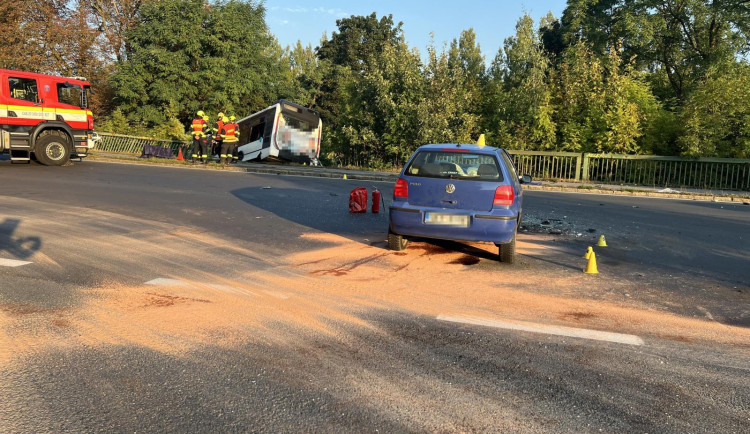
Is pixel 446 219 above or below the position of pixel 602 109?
below

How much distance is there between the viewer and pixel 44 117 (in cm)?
1900

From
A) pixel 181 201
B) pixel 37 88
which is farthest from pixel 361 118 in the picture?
pixel 181 201

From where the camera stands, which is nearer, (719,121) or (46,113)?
(46,113)

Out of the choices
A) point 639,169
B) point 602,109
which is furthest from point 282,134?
point 639,169

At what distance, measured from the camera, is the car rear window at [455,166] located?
7.39m

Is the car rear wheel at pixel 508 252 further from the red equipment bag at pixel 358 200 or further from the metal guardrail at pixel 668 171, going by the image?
the metal guardrail at pixel 668 171

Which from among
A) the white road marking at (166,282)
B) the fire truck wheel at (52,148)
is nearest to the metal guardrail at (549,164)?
the fire truck wheel at (52,148)

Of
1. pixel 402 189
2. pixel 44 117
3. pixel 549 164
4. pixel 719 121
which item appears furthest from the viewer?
pixel 549 164

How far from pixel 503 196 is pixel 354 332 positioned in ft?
11.0

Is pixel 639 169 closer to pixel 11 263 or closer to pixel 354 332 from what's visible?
pixel 354 332

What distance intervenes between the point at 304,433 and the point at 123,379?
142cm

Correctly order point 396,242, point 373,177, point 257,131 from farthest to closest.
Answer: point 257,131 < point 373,177 < point 396,242

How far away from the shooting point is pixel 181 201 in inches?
489

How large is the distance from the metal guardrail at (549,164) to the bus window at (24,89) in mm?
17524
